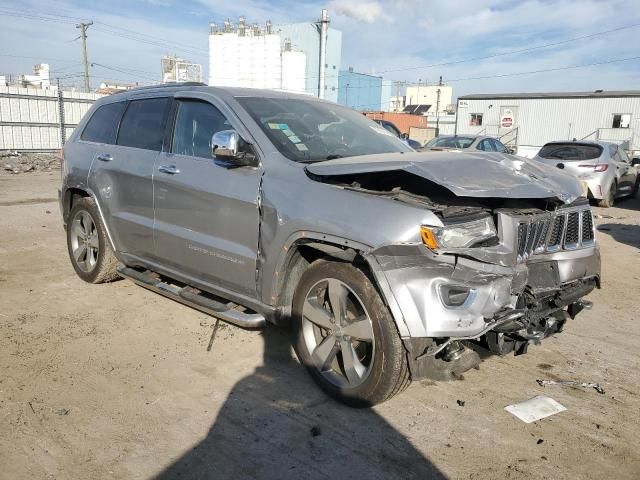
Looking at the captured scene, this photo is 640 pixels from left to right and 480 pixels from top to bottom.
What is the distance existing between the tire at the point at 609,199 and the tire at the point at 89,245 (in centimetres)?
1115

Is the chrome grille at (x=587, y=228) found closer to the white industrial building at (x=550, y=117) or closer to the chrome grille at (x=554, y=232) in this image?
the chrome grille at (x=554, y=232)

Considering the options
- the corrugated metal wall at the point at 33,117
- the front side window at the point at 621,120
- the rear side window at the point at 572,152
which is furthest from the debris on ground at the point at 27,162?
the front side window at the point at 621,120

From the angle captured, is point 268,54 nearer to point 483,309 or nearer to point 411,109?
point 411,109

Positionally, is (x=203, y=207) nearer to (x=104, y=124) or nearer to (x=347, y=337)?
(x=347, y=337)

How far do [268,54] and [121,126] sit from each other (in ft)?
167

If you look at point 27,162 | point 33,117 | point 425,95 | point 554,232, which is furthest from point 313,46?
point 425,95

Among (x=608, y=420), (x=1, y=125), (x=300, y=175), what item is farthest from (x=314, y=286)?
(x=1, y=125)

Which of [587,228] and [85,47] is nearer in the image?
[587,228]

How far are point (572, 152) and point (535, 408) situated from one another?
33.5 ft

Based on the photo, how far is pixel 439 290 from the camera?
2771 millimetres

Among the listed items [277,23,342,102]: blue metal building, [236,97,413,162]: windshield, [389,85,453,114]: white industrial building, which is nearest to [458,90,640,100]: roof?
[277,23,342,102]: blue metal building

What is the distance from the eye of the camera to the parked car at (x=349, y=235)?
2836mm

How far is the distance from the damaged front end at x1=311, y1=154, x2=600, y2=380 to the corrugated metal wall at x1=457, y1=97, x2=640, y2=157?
97.4ft

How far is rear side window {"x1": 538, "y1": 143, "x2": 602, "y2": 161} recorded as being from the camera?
1188 centimetres
